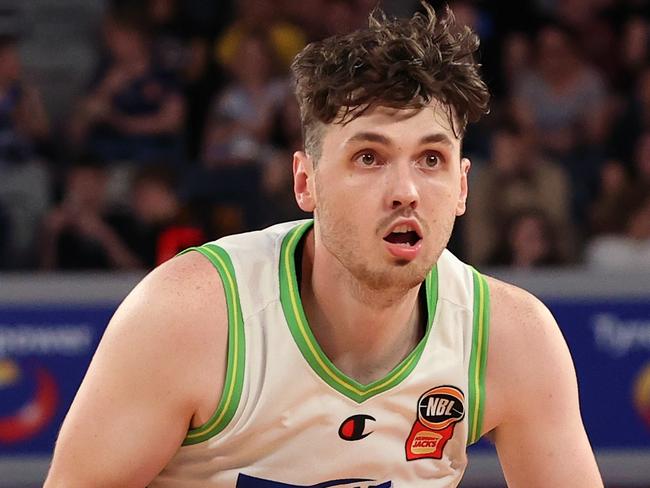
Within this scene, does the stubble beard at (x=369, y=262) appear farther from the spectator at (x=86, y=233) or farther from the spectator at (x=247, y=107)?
the spectator at (x=247, y=107)

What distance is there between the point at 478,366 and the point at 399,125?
632 mm

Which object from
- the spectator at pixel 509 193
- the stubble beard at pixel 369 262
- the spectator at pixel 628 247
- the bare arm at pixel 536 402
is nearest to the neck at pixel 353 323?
the stubble beard at pixel 369 262

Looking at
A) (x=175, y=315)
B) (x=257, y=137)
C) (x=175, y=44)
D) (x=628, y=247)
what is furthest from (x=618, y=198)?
(x=175, y=315)

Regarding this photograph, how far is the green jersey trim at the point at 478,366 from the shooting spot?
9.90ft

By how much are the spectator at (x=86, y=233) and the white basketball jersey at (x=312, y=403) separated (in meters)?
4.08

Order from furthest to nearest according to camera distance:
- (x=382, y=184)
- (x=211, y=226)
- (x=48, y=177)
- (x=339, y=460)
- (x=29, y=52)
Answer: (x=29, y=52), (x=48, y=177), (x=211, y=226), (x=339, y=460), (x=382, y=184)

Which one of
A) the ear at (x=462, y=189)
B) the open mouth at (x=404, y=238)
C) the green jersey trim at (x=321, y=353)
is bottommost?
the green jersey trim at (x=321, y=353)

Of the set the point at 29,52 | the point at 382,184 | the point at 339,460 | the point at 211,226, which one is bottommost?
the point at 339,460

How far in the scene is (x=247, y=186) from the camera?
24.2 feet

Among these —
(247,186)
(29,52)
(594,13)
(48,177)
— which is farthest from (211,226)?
(594,13)

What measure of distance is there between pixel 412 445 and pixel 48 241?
4.45 m

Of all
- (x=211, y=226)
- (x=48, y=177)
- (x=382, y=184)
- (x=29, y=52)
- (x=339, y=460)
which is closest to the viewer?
(x=382, y=184)

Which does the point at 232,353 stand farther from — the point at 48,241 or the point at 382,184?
the point at 48,241

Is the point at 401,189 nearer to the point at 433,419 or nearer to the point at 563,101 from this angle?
the point at 433,419
